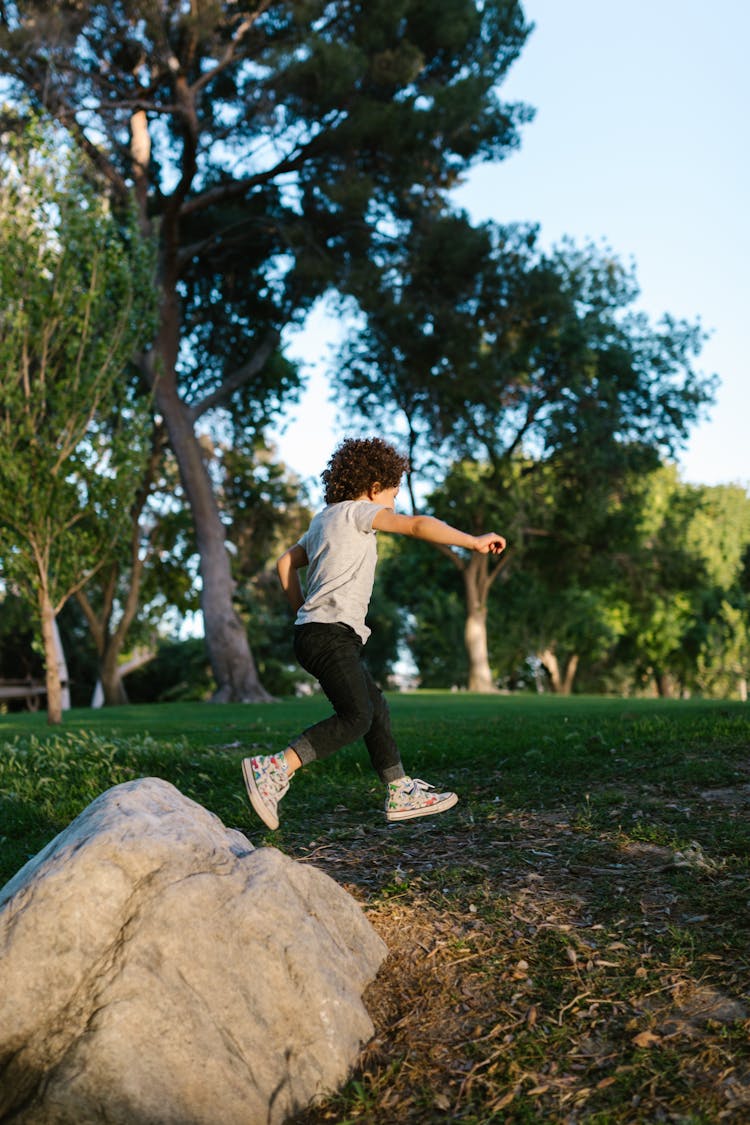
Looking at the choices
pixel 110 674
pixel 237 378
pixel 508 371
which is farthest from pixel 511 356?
pixel 110 674

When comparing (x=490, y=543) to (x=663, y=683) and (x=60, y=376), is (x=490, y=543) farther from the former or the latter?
(x=663, y=683)

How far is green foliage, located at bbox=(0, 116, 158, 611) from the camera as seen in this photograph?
15805 millimetres

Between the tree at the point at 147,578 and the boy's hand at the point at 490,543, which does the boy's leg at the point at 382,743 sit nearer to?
the boy's hand at the point at 490,543

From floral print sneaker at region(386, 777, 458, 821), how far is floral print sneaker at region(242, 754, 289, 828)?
0.69 meters

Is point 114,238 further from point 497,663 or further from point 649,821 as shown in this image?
point 497,663

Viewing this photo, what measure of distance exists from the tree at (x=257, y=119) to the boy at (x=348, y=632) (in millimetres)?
14170

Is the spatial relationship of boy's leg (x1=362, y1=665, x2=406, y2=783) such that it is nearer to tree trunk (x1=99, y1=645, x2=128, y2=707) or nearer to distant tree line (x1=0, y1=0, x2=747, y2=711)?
distant tree line (x1=0, y1=0, x2=747, y2=711)

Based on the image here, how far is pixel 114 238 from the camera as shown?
1734 cm

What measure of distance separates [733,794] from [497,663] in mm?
40371

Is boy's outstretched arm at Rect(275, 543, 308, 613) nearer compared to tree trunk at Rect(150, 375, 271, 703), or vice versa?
boy's outstretched arm at Rect(275, 543, 308, 613)

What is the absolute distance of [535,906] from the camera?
15.7 ft

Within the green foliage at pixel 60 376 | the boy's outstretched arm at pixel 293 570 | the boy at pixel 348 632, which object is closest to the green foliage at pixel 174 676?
the green foliage at pixel 60 376

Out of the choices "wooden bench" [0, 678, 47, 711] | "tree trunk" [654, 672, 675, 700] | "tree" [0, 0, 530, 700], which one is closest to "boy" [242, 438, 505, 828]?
"tree" [0, 0, 530, 700]

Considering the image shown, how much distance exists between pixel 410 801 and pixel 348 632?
42.4 inches
